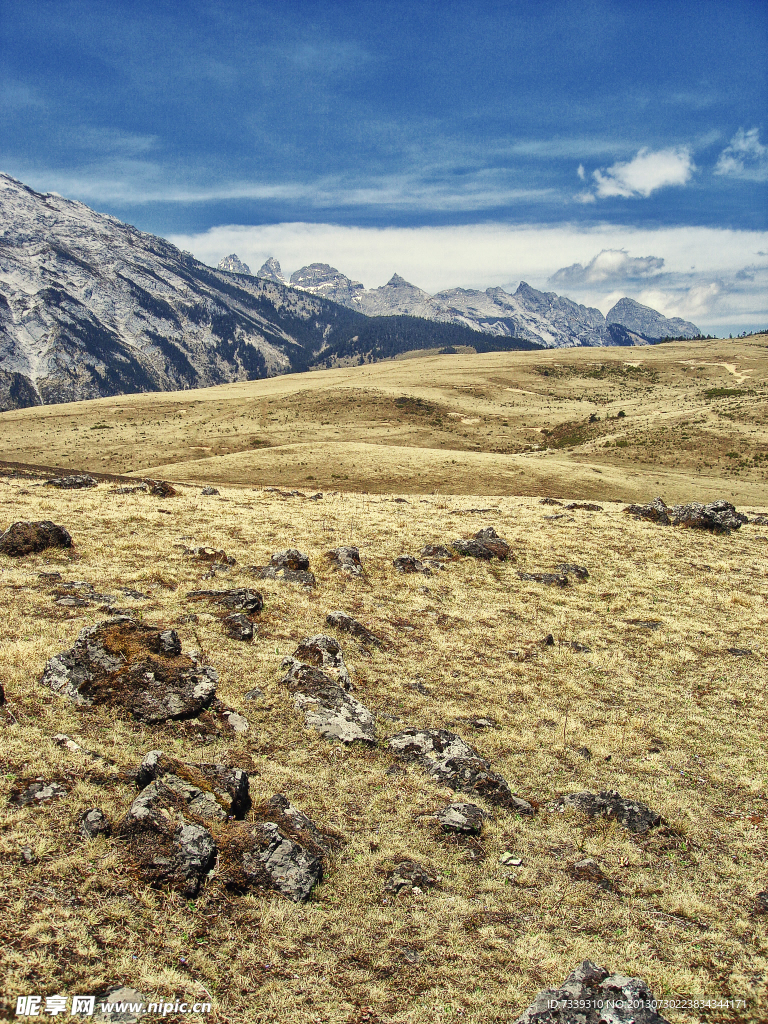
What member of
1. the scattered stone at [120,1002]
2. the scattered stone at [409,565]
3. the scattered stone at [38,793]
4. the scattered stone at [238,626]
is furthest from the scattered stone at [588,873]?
the scattered stone at [409,565]

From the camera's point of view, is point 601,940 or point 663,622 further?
point 663,622

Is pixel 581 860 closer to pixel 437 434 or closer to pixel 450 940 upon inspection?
pixel 450 940

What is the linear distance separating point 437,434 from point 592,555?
63487 millimetres

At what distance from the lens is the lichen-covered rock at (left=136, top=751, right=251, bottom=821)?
393 inches

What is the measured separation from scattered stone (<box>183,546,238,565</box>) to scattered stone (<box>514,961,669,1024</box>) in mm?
19097

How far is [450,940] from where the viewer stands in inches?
348

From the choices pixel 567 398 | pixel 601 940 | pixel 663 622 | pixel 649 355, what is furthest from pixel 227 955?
pixel 649 355

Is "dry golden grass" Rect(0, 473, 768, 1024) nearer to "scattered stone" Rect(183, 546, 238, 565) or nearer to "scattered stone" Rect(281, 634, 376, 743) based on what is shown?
"scattered stone" Rect(281, 634, 376, 743)

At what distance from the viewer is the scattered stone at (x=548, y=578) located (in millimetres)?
26859

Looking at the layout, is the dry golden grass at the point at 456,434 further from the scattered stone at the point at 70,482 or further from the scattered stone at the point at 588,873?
the scattered stone at the point at 588,873

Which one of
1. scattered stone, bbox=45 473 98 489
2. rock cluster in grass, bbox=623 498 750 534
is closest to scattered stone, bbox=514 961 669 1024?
rock cluster in grass, bbox=623 498 750 534

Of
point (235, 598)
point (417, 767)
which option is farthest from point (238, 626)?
point (417, 767)

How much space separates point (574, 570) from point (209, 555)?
60.7ft

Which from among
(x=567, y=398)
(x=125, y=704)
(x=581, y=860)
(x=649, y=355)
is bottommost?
(x=581, y=860)
